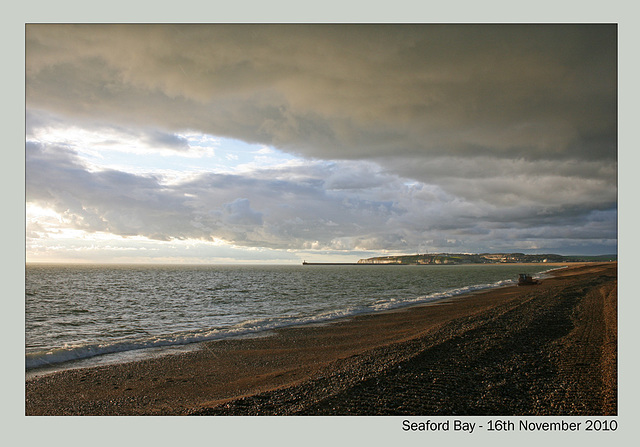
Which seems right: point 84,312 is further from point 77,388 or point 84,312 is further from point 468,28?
point 468,28

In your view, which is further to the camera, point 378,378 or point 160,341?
point 160,341

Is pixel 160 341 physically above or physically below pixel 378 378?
below

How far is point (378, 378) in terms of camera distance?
6.89 meters

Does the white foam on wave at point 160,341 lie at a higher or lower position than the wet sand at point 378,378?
lower

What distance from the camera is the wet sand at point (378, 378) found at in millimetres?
5945

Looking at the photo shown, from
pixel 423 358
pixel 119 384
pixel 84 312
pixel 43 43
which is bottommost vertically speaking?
pixel 84 312

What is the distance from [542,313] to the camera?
49.4 feet

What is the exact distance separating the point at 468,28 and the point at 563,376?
7.00 metres

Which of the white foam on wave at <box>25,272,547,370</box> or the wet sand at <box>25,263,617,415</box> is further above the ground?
the wet sand at <box>25,263,617,415</box>

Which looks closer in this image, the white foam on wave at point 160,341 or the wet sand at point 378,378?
the wet sand at point 378,378

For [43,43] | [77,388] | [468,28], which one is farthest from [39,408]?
[468,28]

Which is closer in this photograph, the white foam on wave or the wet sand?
the wet sand

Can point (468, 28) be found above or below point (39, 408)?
above

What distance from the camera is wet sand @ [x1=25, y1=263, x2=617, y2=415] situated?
5.95m
